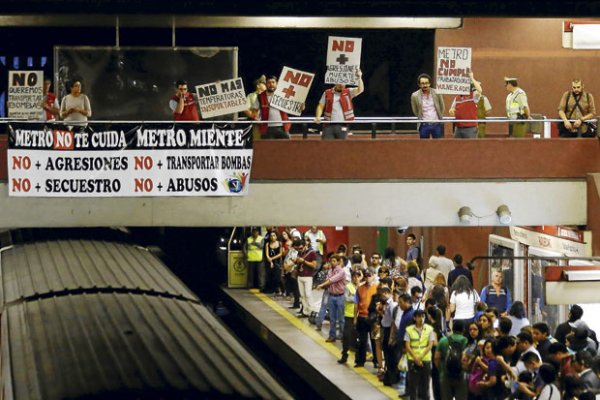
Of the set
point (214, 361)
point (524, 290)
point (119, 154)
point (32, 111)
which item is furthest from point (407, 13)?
point (524, 290)

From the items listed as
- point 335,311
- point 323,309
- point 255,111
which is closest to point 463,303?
point 335,311

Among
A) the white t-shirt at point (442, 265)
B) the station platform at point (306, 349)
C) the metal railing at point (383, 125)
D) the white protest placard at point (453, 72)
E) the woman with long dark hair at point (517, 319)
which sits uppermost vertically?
the white protest placard at point (453, 72)

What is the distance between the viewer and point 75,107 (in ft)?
60.2

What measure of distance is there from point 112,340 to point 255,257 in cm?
1674

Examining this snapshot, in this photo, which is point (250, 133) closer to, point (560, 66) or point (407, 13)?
point (407, 13)

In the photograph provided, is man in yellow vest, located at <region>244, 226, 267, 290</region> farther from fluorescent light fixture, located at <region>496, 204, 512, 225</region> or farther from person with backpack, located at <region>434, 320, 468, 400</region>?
person with backpack, located at <region>434, 320, 468, 400</region>

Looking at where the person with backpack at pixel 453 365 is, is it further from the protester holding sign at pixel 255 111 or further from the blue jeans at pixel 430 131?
the protester holding sign at pixel 255 111

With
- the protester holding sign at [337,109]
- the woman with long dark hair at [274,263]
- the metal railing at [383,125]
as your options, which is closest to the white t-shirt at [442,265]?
the metal railing at [383,125]

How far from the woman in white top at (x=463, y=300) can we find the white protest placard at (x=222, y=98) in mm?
3970

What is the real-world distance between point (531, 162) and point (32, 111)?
7163mm

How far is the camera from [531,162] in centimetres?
1812

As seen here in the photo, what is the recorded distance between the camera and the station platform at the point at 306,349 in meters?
18.3

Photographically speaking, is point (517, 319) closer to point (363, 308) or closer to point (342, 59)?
point (363, 308)

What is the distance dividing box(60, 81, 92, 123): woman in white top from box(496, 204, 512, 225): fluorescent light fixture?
589cm
